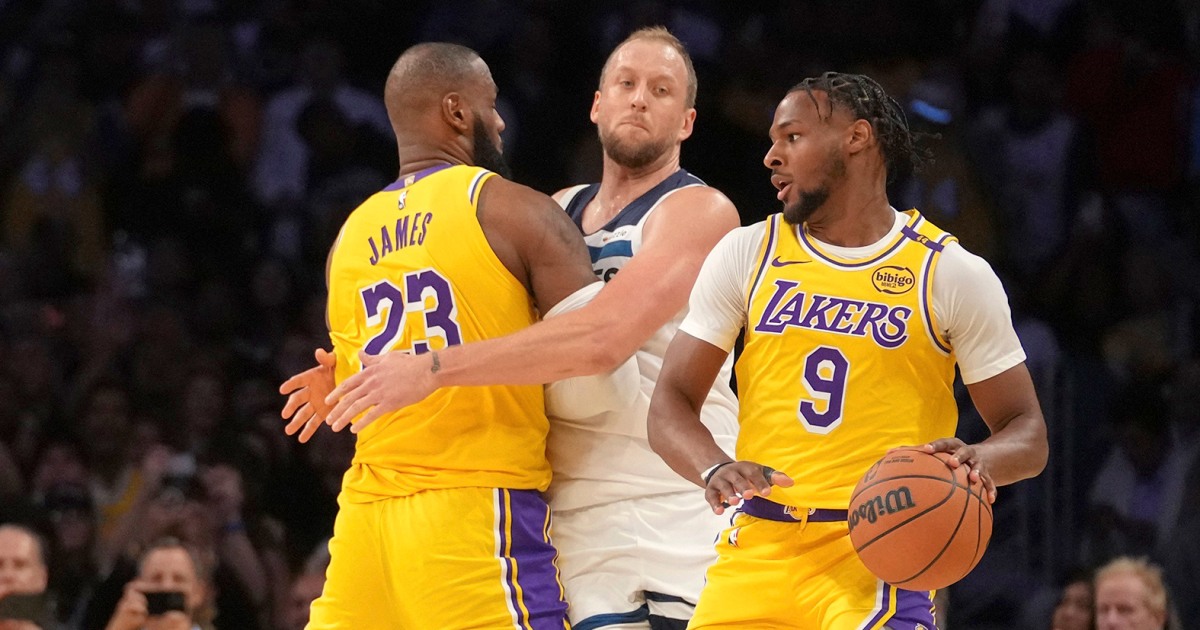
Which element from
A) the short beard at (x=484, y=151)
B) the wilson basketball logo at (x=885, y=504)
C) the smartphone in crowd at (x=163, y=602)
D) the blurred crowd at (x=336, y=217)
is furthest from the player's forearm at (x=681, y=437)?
the blurred crowd at (x=336, y=217)

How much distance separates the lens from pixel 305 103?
375 inches

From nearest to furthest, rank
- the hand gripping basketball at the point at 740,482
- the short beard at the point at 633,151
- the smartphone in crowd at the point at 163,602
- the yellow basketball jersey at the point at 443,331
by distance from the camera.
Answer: the hand gripping basketball at the point at 740,482 < the yellow basketball jersey at the point at 443,331 < the short beard at the point at 633,151 < the smartphone in crowd at the point at 163,602

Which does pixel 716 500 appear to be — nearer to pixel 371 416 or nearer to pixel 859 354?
pixel 859 354

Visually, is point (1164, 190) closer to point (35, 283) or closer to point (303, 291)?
point (303, 291)

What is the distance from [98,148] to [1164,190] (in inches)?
252

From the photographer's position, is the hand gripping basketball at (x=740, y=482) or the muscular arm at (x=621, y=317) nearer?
the hand gripping basketball at (x=740, y=482)

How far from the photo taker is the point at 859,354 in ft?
12.3

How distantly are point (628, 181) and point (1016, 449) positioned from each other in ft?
5.28

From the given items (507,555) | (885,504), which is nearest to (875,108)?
(885,504)

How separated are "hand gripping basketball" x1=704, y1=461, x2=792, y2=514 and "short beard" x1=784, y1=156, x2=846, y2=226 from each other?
28.3 inches

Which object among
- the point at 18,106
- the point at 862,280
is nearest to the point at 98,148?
the point at 18,106

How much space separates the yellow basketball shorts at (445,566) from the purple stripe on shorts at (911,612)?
0.95 metres

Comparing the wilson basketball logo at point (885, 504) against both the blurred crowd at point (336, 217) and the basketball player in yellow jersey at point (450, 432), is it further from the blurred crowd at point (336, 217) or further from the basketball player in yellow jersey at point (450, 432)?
the blurred crowd at point (336, 217)

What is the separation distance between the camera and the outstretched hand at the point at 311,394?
4.39 meters
